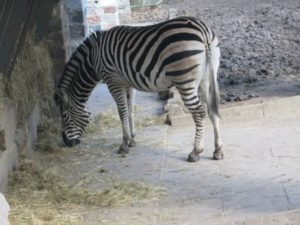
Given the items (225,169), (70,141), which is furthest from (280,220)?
Result: (70,141)

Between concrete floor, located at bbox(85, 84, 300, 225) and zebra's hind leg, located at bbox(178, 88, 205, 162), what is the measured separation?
11cm

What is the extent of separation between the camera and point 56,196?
6.52m

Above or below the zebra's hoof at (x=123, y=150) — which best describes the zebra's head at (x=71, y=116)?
above

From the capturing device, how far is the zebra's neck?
860 cm

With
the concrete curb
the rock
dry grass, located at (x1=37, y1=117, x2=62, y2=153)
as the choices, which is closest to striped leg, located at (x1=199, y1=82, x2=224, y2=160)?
dry grass, located at (x1=37, y1=117, x2=62, y2=153)

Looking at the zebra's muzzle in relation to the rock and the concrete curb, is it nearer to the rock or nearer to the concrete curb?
the rock

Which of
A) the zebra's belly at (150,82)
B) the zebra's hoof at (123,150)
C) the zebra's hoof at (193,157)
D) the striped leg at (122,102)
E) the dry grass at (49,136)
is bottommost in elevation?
the dry grass at (49,136)

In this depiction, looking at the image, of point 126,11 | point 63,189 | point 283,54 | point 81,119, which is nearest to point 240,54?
point 283,54

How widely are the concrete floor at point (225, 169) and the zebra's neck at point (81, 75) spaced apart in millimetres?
703

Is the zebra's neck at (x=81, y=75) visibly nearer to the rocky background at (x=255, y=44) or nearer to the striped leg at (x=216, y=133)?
the striped leg at (x=216, y=133)

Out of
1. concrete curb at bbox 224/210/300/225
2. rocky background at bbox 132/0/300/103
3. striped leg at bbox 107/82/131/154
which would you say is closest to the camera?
concrete curb at bbox 224/210/300/225

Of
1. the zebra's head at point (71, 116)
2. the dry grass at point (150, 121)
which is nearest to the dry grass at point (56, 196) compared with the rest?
the zebra's head at point (71, 116)

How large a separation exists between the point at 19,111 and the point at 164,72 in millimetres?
1756

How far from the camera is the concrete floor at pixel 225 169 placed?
5.84 metres
